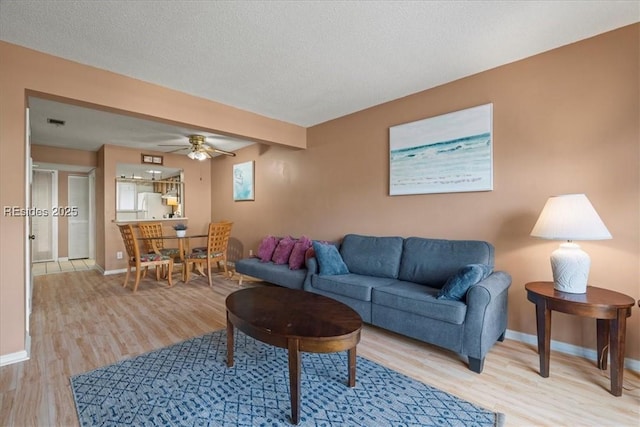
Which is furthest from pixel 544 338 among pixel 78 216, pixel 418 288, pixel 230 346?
pixel 78 216

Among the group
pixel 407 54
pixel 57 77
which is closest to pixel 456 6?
pixel 407 54

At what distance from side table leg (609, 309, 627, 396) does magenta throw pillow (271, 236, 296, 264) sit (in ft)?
10.5

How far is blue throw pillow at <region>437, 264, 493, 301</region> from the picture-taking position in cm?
217

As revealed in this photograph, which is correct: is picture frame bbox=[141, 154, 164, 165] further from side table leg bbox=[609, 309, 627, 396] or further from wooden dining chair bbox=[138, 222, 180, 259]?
side table leg bbox=[609, 309, 627, 396]

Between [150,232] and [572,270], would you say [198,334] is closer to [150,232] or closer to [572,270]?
[572,270]

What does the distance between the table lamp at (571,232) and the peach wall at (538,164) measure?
15.4 inches

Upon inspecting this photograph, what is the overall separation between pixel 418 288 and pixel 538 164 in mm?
1487

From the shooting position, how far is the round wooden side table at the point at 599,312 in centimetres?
178

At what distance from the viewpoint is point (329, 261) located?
324 centimetres

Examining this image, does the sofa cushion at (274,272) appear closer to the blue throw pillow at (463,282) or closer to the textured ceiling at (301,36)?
the blue throw pillow at (463,282)

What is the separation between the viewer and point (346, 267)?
11.0 ft

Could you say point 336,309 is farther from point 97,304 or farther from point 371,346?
point 97,304

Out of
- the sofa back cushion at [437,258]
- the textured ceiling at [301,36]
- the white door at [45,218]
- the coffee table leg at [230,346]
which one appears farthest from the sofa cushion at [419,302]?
the white door at [45,218]

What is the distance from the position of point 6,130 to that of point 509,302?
4.38 meters
